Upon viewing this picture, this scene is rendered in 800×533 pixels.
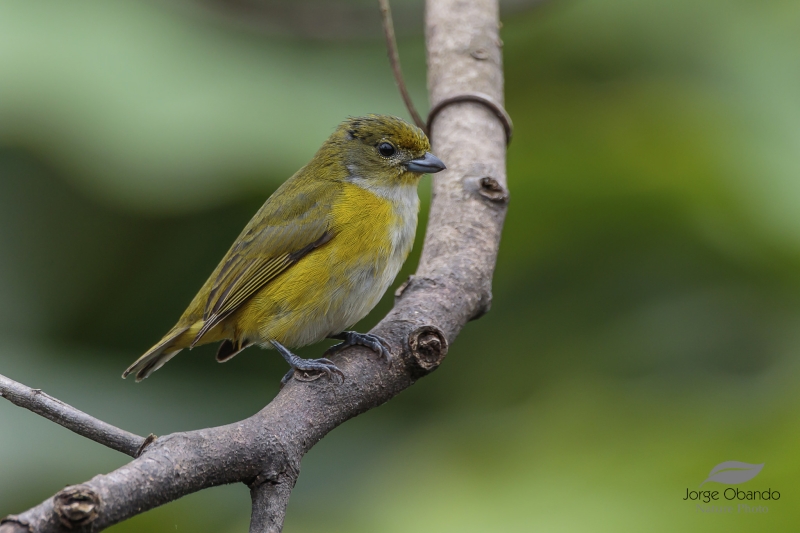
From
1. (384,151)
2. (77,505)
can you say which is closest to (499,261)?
(384,151)

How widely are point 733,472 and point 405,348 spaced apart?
157cm

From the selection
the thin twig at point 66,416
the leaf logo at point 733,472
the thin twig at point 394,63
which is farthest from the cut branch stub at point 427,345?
the thin twig at point 394,63

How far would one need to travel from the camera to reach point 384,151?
10.6 feet

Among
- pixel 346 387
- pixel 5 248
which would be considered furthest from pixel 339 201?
pixel 5 248

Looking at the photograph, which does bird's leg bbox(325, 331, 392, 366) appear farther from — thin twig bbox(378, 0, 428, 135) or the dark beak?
thin twig bbox(378, 0, 428, 135)

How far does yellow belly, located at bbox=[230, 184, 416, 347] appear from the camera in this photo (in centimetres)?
280

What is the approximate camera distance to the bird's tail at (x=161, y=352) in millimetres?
2953

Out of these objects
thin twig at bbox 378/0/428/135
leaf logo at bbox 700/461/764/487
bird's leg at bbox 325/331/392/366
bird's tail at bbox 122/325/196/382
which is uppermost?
thin twig at bbox 378/0/428/135

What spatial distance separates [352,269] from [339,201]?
1.12 feet

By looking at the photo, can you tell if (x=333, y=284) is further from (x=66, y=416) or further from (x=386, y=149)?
(x=66, y=416)

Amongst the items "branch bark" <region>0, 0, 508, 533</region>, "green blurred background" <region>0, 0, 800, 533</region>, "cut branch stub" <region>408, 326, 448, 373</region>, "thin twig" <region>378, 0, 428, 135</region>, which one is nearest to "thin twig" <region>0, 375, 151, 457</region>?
"branch bark" <region>0, 0, 508, 533</region>

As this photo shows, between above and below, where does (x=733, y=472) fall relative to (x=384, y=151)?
below

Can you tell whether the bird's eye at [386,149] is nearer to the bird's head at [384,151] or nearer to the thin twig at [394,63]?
the bird's head at [384,151]

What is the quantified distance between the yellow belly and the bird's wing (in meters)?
0.04
